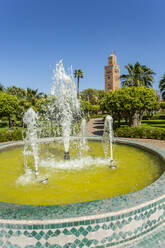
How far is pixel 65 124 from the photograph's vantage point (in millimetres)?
8531

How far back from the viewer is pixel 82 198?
4.30m

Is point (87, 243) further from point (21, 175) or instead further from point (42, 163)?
point (42, 163)

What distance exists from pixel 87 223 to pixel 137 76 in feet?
94.1

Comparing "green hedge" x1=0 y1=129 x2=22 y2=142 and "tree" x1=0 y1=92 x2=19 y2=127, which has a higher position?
"tree" x1=0 y1=92 x2=19 y2=127

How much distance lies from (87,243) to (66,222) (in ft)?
1.58

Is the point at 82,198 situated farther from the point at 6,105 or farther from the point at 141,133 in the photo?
the point at 6,105

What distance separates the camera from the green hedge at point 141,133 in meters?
12.6

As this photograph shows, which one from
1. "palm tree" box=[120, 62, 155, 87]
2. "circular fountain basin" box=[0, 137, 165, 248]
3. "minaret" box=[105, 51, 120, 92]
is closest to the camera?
"circular fountain basin" box=[0, 137, 165, 248]

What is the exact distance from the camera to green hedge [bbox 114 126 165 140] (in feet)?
41.5

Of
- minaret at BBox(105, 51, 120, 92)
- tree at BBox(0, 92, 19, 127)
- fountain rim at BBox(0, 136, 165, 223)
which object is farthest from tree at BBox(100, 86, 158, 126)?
minaret at BBox(105, 51, 120, 92)

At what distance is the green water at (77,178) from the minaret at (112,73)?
114 m

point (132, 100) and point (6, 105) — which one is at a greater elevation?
point (6, 105)

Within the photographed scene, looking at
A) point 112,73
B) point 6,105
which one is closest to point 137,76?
point 6,105

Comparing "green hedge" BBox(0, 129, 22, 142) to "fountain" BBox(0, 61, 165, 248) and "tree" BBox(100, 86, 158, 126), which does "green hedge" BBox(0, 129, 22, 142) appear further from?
"tree" BBox(100, 86, 158, 126)
